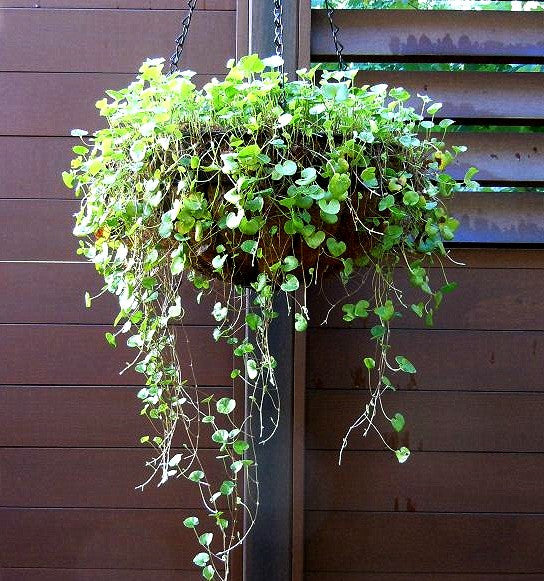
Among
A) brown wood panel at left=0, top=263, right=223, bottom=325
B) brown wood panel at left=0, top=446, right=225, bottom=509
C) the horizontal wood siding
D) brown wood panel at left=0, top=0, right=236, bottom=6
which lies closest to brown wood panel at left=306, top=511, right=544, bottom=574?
the horizontal wood siding

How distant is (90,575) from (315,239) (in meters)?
1.01

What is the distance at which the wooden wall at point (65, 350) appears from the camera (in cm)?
145

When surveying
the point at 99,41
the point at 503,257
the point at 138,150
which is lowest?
the point at 503,257

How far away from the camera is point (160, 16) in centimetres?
146

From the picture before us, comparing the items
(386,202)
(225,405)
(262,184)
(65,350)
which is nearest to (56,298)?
(65,350)

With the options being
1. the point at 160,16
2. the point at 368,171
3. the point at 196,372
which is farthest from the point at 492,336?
the point at 160,16

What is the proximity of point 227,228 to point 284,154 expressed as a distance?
0.40 feet

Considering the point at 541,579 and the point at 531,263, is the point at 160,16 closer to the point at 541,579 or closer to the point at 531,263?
the point at 531,263

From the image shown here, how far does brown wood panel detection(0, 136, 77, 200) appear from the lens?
1.45 meters

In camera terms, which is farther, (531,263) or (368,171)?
(531,263)

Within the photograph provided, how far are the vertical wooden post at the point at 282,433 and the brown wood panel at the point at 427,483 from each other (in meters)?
0.07

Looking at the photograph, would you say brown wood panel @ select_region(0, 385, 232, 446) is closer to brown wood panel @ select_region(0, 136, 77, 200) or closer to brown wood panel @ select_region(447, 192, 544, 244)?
brown wood panel @ select_region(0, 136, 77, 200)

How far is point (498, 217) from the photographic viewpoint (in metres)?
1.42

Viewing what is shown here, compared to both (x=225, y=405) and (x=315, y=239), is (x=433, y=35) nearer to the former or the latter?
Result: (x=315, y=239)
